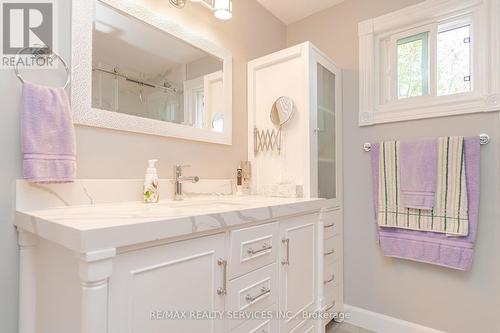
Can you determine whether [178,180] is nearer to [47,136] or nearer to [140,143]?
[140,143]

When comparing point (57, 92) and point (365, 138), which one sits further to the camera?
point (365, 138)

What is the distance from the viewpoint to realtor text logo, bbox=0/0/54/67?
975 millimetres

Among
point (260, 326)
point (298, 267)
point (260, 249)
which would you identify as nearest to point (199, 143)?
point (260, 249)

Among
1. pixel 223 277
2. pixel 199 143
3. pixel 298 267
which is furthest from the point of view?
pixel 199 143

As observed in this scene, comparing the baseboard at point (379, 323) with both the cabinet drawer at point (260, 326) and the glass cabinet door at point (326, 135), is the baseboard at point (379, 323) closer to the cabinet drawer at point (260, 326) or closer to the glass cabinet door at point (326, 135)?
the glass cabinet door at point (326, 135)

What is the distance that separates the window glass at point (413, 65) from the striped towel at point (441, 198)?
1.29ft

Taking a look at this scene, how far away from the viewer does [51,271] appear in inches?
33.0

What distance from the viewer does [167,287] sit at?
789 mm

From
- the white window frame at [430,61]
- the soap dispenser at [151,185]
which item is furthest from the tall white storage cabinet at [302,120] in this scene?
the soap dispenser at [151,185]

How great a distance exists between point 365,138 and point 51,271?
6.24 ft

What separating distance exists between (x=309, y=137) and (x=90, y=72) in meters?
1.20

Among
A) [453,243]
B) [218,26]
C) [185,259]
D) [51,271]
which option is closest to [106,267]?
[185,259]

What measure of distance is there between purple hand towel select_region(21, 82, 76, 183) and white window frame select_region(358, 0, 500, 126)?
1770 millimetres

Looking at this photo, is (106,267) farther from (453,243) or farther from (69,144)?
(453,243)
